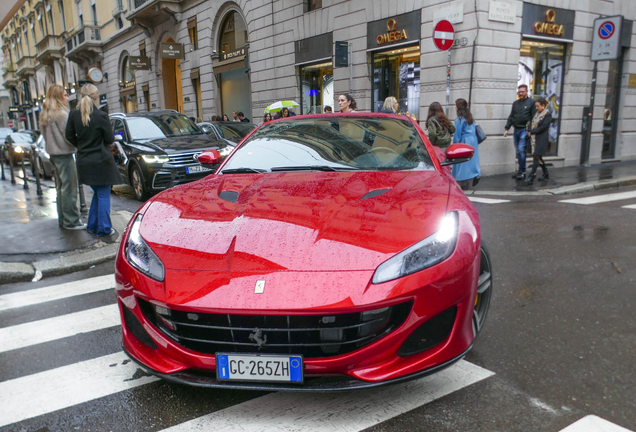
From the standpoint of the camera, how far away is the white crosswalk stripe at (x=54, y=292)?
4234mm

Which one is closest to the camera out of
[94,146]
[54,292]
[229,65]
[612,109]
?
[54,292]

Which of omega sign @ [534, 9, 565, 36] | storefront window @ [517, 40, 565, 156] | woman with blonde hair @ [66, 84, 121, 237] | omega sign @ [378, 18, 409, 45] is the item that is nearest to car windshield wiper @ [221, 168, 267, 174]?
woman with blonde hair @ [66, 84, 121, 237]

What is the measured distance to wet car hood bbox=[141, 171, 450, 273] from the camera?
220cm

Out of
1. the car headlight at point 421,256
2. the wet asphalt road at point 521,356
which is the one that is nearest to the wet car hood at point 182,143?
the wet asphalt road at point 521,356

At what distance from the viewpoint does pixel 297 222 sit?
2441 millimetres

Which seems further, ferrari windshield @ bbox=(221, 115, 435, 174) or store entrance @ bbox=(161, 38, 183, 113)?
store entrance @ bbox=(161, 38, 183, 113)

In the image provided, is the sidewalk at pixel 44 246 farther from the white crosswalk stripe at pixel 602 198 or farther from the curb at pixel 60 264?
the white crosswalk stripe at pixel 602 198

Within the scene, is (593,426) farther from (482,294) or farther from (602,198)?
(602,198)

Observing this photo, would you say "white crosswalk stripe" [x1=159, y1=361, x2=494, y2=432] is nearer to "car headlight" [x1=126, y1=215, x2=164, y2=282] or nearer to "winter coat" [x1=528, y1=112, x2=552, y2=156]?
"car headlight" [x1=126, y1=215, x2=164, y2=282]

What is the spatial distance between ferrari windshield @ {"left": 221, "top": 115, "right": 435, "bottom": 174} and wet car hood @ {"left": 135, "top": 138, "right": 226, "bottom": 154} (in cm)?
553

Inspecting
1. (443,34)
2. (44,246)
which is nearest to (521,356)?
(44,246)

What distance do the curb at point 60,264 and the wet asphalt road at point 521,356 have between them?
13 centimetres

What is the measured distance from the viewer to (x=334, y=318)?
1.99m

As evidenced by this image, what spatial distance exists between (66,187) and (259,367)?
5465 millimetres
